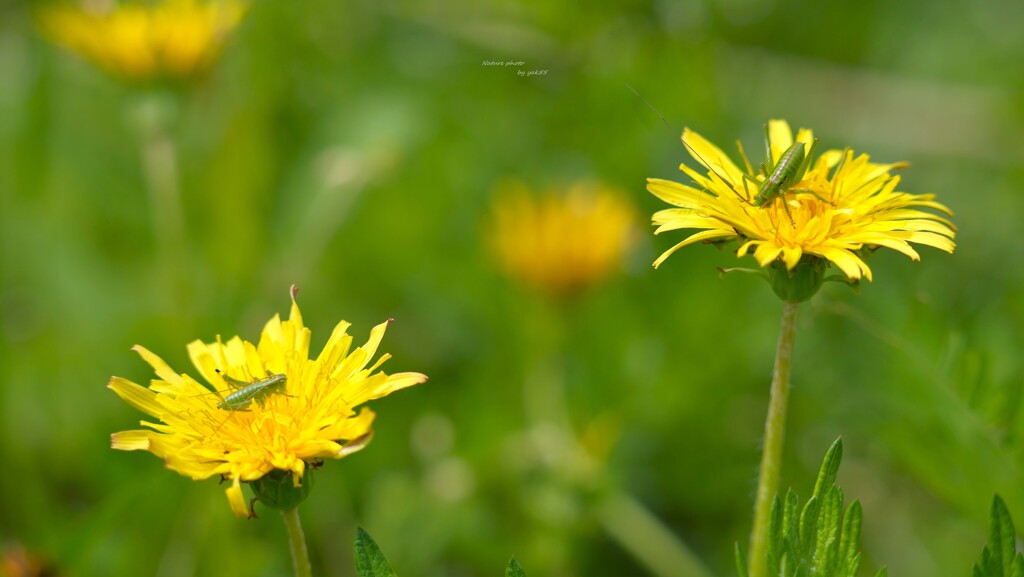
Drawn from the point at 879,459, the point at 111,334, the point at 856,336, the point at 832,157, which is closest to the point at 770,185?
the point at 832,157

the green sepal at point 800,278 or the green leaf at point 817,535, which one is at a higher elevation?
the green sepal at point 800,278

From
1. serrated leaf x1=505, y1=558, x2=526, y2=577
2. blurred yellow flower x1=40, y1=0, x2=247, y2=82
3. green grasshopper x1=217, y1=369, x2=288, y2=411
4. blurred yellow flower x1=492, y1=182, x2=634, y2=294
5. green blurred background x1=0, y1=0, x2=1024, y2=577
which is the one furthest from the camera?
blurred yellow flower x1=492, y1=182, x2=634, y2=294

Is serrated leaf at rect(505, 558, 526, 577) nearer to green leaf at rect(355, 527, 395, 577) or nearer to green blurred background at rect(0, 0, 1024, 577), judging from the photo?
green leaf at rect(355, 527, 395, 577)

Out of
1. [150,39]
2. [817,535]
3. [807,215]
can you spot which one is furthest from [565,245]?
[817,535]

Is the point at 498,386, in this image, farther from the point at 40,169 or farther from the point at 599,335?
the point at 40,169

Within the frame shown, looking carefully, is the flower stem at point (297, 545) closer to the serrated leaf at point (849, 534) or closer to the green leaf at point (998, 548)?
the serrated leaf at point (849, 534)

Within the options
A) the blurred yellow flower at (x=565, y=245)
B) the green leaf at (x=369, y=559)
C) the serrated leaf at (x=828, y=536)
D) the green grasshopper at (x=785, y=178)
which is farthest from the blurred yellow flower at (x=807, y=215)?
the blurred yellow flower at (x=565, y=245)

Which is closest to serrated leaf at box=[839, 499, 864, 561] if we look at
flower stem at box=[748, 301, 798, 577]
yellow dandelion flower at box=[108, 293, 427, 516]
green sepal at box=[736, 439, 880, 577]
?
green sepal at box=[736, 439, 880, 577]
